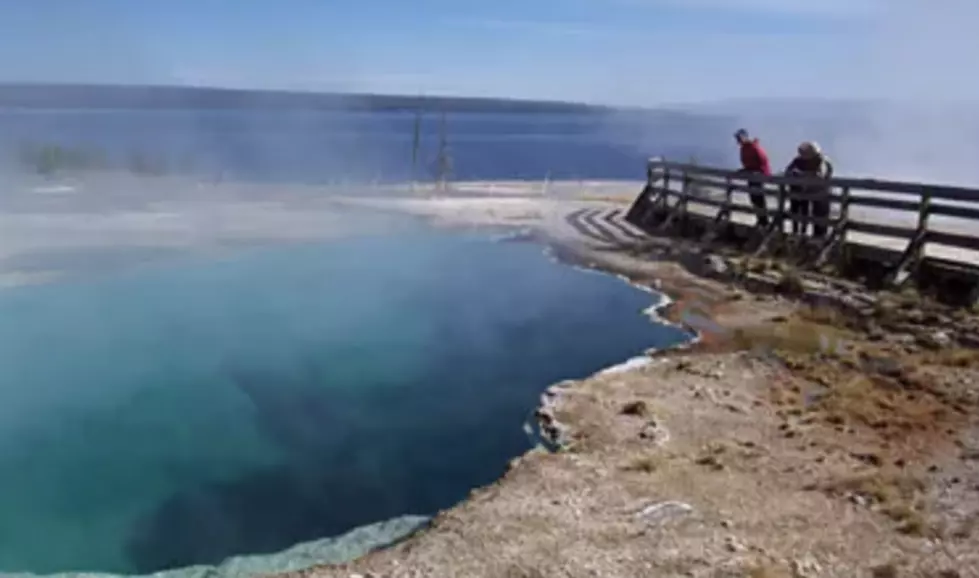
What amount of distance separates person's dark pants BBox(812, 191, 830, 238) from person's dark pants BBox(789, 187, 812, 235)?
0.09 m

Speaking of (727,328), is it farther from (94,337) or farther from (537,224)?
(537,224)

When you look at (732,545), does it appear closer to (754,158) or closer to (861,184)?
(861,184)

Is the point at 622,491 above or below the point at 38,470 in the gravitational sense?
above

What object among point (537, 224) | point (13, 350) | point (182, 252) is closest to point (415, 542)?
point (13, 350)

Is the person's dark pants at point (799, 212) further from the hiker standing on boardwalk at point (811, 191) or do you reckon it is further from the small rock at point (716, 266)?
the small rock at point (716, 266)

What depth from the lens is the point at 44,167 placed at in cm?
2370

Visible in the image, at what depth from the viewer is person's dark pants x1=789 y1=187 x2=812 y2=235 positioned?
12398 mm

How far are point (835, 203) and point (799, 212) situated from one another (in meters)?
0.50

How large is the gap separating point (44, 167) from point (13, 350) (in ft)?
49.9

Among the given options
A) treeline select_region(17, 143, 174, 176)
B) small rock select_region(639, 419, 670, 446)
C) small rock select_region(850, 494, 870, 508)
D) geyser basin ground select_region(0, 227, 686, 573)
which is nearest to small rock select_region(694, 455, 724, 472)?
small rock select_region(639, 419, 670, 446)

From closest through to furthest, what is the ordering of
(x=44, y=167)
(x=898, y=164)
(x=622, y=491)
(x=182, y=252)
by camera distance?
(x=622, y=491), (x=182, y=252), (x=44, y=167), (x=898, y=164)

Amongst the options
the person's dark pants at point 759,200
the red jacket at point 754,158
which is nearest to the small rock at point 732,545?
the person's dark pants at point 759,200

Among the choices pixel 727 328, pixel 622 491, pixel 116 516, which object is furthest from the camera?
pixel 727 328

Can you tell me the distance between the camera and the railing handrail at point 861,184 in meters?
10.1
